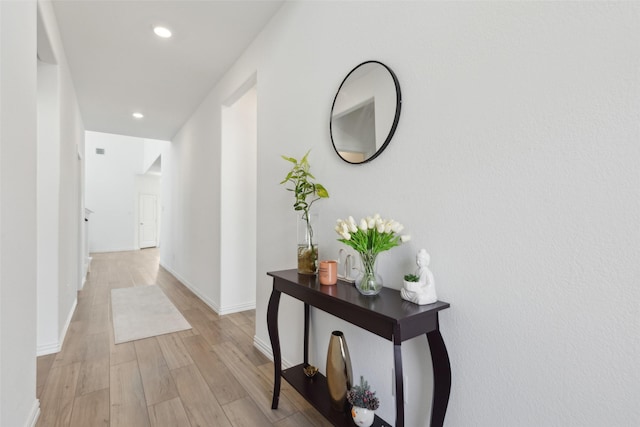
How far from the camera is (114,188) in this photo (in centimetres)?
873

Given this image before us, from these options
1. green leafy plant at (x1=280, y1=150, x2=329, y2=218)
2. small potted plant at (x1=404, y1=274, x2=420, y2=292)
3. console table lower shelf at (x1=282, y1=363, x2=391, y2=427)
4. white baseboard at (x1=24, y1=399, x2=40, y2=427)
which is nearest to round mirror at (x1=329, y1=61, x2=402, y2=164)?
green leafy plant at (x1=280, y1=150, x2=329, y2=218)

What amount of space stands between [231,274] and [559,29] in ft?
10.8

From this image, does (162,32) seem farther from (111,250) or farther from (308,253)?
(111,250)

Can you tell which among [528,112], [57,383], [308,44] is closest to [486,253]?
[528,112]

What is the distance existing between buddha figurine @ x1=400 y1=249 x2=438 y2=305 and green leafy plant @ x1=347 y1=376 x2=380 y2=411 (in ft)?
1.70

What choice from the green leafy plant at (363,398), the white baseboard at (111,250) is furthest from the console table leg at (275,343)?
the white baseboard at (111,250)

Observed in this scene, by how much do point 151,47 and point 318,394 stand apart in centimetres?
305

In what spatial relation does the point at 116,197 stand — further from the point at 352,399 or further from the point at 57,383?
the point at 352,399

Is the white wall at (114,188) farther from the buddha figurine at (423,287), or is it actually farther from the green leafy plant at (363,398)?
the buddha figurine at (423,287)

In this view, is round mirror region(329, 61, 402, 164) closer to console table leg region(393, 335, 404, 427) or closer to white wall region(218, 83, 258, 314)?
console table leg region(393, 335, 404, 427)

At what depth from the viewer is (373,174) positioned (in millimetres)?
1476

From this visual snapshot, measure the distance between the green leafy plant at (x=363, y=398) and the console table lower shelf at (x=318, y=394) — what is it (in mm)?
89

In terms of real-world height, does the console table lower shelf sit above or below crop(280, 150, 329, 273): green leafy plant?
below

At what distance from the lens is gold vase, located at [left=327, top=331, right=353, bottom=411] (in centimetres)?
143
